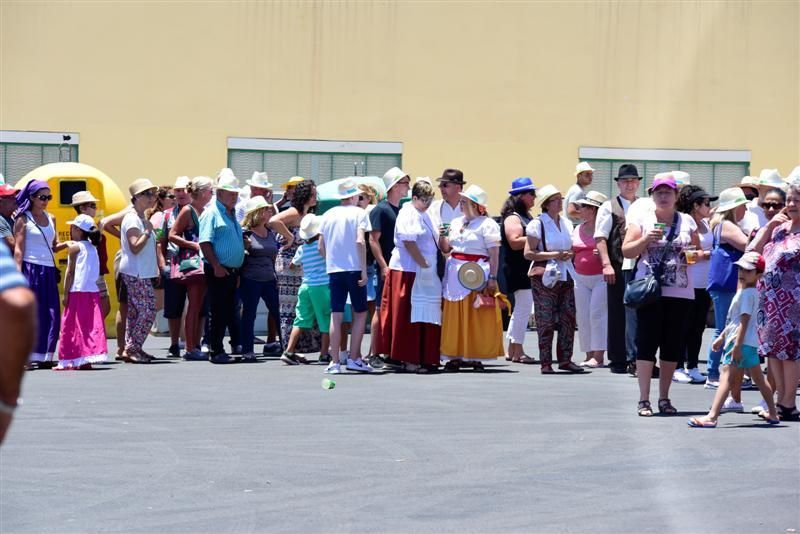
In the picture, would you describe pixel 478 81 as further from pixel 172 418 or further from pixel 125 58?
pixel 172 418

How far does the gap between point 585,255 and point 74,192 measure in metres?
6.66

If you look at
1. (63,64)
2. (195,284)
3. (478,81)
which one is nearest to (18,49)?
(63,64)

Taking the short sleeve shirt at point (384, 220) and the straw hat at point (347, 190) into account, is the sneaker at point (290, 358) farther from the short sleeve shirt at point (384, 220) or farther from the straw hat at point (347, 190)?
the straw hat at point (347, 190)

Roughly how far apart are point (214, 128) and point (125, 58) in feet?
5.38

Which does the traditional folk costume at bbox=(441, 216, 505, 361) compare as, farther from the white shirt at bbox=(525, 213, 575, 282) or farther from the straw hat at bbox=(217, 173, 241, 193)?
the straw hat at bbox=(217, 173, 241, 193)

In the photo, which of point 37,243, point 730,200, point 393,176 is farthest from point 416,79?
point 730,200

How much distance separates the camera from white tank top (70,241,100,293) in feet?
48.3

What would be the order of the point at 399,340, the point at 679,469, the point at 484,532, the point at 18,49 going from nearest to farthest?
Answer: the point at 484,532
the point at 679,469
the point at 399,340
the point at 18,49

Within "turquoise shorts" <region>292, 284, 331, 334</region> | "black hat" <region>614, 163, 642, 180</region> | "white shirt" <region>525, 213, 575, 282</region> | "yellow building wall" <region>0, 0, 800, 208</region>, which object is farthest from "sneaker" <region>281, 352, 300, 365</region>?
"yellow building wall" <region>0, 0, 800, 208</region>

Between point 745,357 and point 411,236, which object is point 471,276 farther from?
point 745,357

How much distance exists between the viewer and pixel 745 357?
417 inches

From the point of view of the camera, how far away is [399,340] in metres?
14.6

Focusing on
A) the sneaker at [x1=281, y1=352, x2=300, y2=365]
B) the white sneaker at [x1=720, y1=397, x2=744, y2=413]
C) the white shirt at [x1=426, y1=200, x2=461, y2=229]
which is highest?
the white shirt at [x1=426, y1=200, x2=461, y2=229]

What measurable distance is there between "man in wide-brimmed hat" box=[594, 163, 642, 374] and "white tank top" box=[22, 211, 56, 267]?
16.3ft
